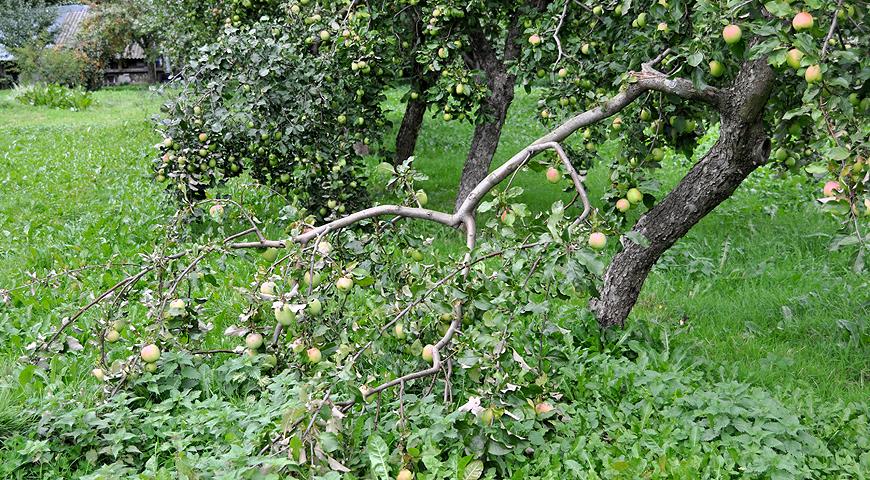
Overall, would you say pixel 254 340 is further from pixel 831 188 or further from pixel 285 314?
pixel 831 188

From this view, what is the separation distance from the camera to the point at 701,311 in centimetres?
429

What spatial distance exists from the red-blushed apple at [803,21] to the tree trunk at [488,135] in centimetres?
390

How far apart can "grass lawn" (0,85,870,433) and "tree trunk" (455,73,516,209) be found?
0.51 m

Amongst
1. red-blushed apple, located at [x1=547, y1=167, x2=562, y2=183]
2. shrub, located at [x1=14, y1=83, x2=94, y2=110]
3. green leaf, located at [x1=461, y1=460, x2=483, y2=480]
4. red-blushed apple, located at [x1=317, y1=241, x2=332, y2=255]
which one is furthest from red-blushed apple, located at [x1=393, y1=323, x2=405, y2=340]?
shrub, located at [x1=14, y1=83, x2=94, y2=110]

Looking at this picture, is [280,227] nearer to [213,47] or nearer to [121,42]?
[213,47]

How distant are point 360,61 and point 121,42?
24486 mm

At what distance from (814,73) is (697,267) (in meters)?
3.16

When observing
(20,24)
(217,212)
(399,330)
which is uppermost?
(217,212)

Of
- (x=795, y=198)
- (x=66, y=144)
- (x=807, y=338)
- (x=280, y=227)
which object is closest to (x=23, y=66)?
(x=66, y=144)

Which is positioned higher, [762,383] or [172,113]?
[172,113]

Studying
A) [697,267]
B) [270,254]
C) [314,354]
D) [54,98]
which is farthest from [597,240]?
[54,98]

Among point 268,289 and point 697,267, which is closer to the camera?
point 268,289

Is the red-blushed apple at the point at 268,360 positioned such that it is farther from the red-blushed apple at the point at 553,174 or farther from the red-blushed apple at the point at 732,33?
the red-blushed apple at the point at 732,33

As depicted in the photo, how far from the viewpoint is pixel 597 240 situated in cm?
232
